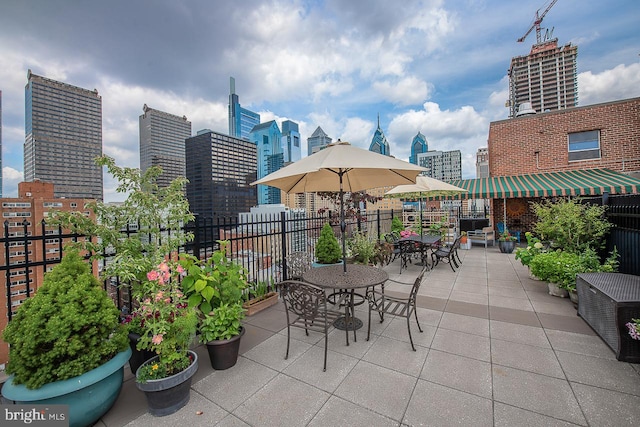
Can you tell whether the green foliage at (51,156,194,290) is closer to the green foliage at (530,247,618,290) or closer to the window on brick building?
the green foliage at (530,247,618,290)

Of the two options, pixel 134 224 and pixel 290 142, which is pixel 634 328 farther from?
pixel 290 142

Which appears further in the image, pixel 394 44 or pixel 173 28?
pixel 394 44

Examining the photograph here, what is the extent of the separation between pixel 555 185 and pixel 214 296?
1194cm

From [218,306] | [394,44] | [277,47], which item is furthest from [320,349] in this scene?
[394,44]

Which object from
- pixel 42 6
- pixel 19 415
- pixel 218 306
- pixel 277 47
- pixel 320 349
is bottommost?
pixel 320 349

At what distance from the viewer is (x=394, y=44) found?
8.38m

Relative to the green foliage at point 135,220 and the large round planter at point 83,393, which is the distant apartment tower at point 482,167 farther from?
the large round planter at point 83,393

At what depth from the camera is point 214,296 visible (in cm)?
284

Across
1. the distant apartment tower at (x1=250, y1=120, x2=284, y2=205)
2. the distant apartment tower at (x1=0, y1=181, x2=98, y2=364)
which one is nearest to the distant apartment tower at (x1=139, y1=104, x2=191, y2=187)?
the distant apartment tower at (x1=0, y1=181, x2=98, y2=364)

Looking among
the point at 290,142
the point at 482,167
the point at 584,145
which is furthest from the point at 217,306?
the point at 290,142

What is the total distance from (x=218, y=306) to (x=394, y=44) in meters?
9.45

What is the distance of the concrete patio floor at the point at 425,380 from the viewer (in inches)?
77.5

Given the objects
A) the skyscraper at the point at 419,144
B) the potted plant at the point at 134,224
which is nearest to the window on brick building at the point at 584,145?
the potted plant at the point at 134,224

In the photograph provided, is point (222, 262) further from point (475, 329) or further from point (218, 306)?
point (475, 329)
